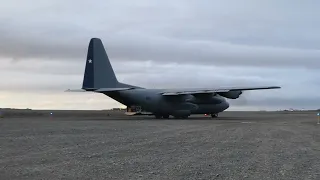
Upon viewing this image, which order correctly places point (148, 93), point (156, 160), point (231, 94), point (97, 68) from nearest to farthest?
point (156, 160) < point (97, 68) < point (148, 93) < point (231, 94)

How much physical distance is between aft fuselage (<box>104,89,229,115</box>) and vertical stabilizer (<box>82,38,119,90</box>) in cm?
162

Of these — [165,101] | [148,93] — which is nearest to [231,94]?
[165,101]

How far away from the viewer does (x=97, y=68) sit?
144 feet

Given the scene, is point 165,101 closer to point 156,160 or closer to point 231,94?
point 231,94

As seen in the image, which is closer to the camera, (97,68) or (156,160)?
(156,160)

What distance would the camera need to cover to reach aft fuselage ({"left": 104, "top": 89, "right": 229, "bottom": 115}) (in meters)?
45.5

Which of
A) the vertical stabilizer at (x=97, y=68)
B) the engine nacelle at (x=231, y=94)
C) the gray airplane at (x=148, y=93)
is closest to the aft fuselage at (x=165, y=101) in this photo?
the gray airplane at (x=148, y=93)

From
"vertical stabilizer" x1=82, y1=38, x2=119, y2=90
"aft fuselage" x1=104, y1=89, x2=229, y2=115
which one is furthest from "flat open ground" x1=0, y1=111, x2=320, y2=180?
"aft fuselage" x1=104, y1=89, x2=229, y2=115

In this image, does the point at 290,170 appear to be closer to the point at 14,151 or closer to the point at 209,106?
the point at 14,151

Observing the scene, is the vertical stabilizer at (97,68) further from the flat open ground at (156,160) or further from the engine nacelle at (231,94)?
the flat open ground at (156,160)

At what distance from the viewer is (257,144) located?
16656 millimetres

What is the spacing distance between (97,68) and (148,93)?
643cm

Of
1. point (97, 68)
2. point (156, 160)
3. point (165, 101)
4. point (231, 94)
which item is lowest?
point (156, 160)

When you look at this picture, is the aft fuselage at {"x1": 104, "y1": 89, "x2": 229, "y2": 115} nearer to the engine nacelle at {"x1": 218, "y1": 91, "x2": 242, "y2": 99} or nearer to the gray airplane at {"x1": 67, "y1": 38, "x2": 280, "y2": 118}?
the gray airplane at {"x1": 67, "y1": 38, "x2": 280, "y2": 118}
